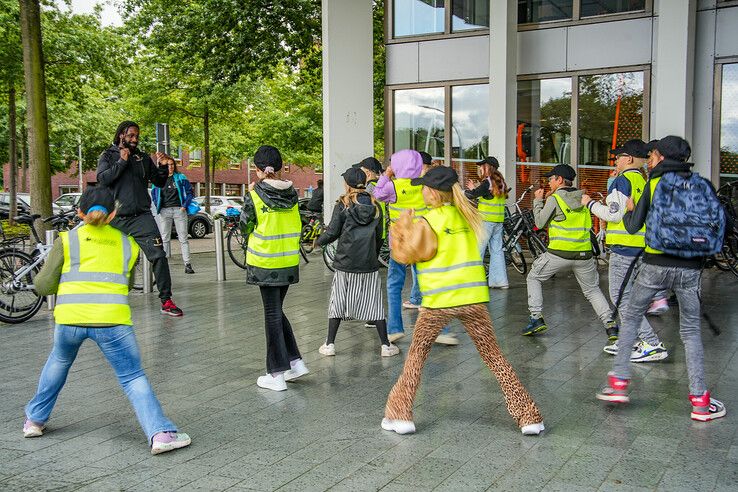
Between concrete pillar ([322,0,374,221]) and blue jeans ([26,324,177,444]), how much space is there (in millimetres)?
10814

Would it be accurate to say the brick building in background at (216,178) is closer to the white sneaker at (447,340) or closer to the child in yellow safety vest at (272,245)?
the white sneaker at (447,340)

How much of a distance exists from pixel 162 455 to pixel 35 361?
3.16m

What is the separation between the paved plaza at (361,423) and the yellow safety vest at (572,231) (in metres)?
0.95

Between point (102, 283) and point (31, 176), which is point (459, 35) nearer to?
point (31, 176)

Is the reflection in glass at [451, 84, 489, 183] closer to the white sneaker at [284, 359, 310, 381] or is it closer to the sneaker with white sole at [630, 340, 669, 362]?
the sneaker with white sole at [630, 340, 669, 362]

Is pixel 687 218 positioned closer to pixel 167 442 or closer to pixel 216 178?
pixel 167 442

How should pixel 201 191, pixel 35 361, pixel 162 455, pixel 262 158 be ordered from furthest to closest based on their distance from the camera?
pixel 201 191 → pixel 35 361 → pixel 262 158 → pixel 162 455

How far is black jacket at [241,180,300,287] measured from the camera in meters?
6.12

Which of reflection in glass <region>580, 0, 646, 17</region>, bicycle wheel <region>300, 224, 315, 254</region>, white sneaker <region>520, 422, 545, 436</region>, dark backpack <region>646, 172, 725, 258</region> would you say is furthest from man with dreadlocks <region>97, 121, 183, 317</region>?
reflection in glass <region>580, 0, 646, 17</region>

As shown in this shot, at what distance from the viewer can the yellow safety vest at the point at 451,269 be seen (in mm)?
4895

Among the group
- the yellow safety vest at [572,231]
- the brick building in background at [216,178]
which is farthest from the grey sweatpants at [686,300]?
the brick building in background at [216,178]

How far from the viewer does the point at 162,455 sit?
469cm

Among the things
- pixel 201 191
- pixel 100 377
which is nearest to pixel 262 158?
pixel 100 377

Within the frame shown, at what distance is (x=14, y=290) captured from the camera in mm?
9133
